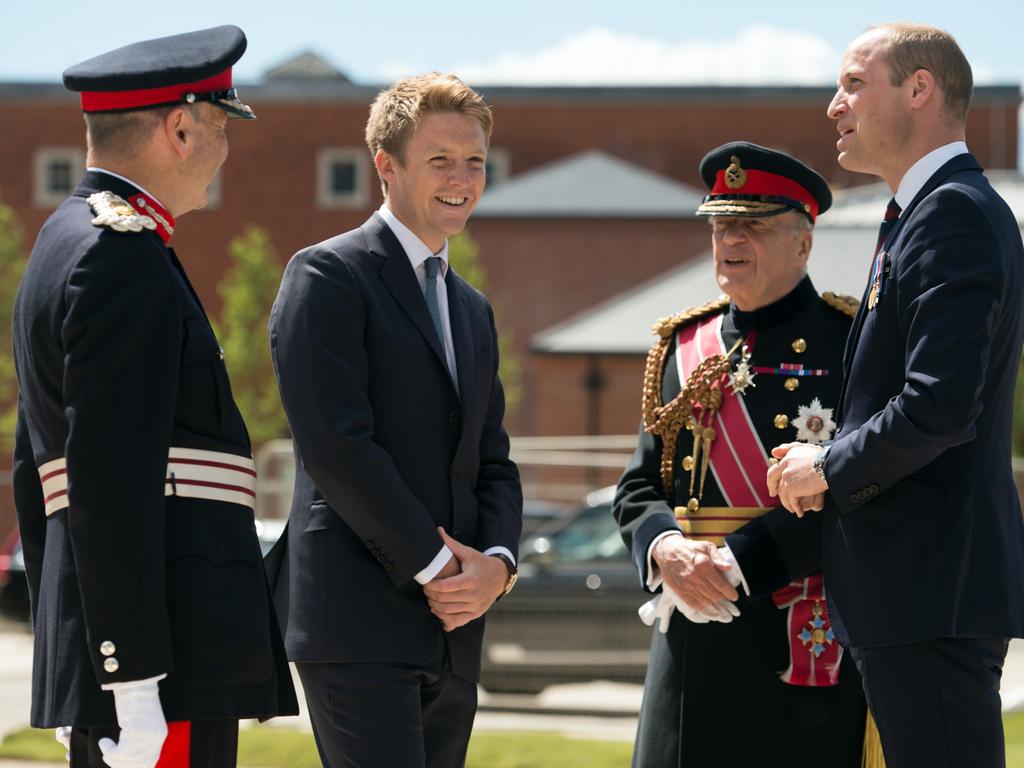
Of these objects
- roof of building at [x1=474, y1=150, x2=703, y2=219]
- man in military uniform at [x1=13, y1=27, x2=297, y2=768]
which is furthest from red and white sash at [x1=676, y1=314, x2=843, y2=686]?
roof of building at [x1=474, y1=150, x2=703, y2=219]

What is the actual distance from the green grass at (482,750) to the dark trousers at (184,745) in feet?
13.3

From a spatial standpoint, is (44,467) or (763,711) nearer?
(44,467)

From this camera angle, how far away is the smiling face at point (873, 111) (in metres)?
3.44

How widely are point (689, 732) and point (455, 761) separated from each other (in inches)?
30.9

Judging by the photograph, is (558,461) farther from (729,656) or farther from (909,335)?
(909,335)

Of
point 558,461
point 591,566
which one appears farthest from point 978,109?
point 591,566

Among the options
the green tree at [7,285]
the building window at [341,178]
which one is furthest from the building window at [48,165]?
the building window at [341,178]

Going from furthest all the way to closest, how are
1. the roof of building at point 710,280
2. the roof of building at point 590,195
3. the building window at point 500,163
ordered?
the building window at point 500,163 < the roof of building at point 590,195 < the roof of building at point 710,280

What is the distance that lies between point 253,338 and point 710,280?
16.4m

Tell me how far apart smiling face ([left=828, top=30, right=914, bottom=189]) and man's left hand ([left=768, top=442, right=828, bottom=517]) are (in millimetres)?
672

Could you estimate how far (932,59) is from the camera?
11.2 feet

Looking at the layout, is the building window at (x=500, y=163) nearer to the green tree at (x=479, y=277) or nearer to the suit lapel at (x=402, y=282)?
the green tree at (x=479, y=277)

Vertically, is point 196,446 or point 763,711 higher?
point 196,446

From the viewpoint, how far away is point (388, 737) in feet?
11.1
